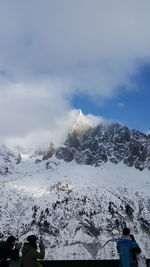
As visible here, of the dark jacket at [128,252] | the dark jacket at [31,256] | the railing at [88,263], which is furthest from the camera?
the railing at [88,263]

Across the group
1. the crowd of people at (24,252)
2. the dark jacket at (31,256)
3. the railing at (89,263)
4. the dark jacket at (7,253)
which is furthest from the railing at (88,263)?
the dark jacket at (31,256)

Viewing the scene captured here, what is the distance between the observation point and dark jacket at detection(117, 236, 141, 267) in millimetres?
14023

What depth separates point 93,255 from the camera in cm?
18500

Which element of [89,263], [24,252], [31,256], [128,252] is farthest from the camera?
[89,263]

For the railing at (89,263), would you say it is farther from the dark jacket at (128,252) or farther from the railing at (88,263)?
the dark jacket at (128,252)

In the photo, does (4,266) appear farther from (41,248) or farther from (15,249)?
(41,248)

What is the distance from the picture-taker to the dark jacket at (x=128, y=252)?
14.0 m

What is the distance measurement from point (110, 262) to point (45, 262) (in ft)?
7.30

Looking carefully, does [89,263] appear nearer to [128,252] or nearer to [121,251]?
[121,251]

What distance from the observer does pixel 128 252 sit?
14.1 meters

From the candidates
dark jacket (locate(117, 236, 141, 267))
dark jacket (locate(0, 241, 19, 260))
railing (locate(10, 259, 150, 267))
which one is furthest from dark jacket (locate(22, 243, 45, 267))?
railing (locate(10, 259, 150, 267))

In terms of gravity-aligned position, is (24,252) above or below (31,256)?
above

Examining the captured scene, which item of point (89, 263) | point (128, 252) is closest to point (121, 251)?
point (128, 252)

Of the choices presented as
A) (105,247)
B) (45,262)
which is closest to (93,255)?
(105,247)
